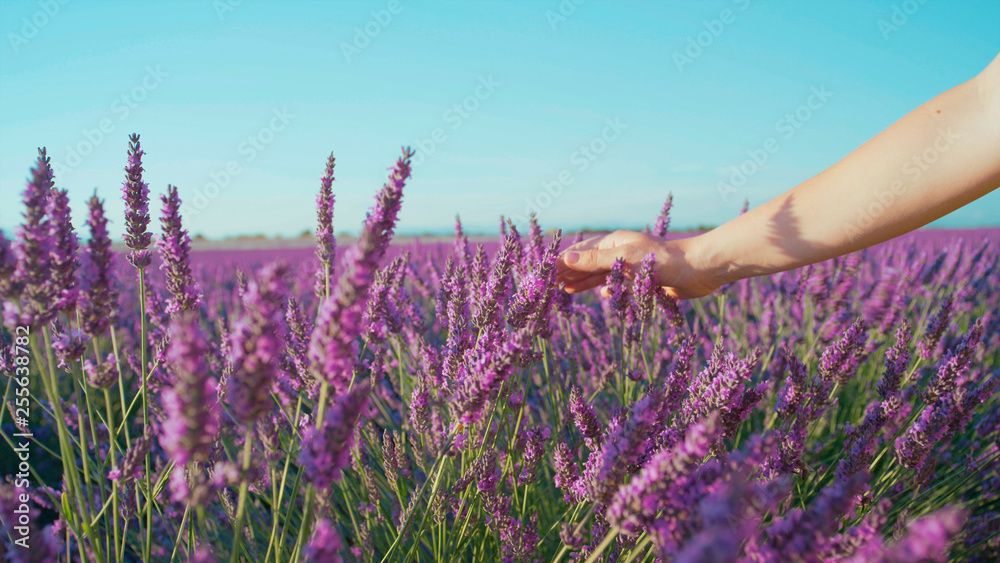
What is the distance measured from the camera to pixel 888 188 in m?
1.48

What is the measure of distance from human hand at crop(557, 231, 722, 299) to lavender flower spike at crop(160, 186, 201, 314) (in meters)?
1.18

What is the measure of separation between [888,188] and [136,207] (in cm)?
213

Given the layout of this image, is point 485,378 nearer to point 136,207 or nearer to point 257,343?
point 257,343

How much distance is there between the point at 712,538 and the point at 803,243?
1415 mm

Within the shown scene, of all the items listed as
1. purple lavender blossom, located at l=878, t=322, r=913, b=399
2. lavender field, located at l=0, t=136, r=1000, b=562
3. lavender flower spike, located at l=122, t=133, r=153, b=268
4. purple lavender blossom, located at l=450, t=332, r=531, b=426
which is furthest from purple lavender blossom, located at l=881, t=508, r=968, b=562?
lavender flower spike, located at l=122, t=133, r=153, b=268

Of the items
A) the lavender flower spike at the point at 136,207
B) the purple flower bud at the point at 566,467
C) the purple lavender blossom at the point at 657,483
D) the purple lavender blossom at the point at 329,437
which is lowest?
the purple flower bud at the point at 566,467

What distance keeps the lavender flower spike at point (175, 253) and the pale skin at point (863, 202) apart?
1.24 m

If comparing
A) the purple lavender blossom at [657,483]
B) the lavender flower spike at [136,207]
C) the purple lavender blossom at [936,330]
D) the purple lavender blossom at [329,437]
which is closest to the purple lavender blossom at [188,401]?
the purple lavender blossom at [329,437]

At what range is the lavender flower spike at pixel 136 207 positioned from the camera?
4.03 ft

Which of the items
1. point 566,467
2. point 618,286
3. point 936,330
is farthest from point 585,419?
point 936,330

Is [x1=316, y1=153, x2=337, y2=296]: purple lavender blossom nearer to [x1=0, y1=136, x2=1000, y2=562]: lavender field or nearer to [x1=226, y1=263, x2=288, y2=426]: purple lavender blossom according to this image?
[x1=0, y1=136, x2=1000, y2=562]: lavender field

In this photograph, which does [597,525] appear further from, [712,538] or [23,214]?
[23,214]

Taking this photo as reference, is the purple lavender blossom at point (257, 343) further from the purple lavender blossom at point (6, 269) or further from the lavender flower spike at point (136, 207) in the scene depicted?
the lavender flower spike at point (136, 207)

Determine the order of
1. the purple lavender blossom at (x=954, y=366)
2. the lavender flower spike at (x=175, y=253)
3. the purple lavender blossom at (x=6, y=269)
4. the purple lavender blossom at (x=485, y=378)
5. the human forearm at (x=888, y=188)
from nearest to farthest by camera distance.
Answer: the purple lavender blossom at (x=6, y=269) → the purple lavender blossom at (x=485, y=378) → the lavender flower spike at (x=175, y=253) → the human forearm at (x=888, y=188) → the purple lavender blossom at (x=954, y=366)
